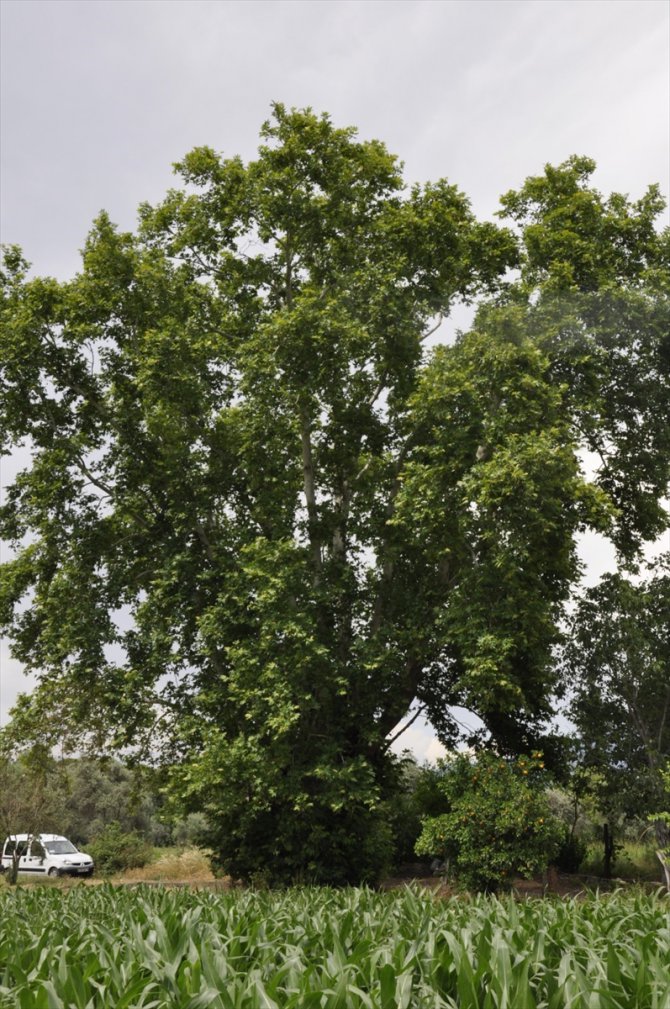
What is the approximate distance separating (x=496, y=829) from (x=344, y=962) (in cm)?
1198

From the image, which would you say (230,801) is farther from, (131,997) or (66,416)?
(131,997)

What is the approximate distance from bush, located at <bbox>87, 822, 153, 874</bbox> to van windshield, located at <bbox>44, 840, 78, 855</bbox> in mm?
792

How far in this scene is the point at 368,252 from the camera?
21203mm

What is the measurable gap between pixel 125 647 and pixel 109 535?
2916mm

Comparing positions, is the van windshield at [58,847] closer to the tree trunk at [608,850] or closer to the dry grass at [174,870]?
the dry grass at [174,870]

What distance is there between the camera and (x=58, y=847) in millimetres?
34500

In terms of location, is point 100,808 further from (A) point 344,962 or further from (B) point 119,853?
(A) point 344,962

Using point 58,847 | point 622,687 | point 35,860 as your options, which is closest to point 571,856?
point 622,687

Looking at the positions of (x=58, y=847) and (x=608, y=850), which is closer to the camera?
(x=608, y=850)

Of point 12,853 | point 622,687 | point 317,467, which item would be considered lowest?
point 12,853

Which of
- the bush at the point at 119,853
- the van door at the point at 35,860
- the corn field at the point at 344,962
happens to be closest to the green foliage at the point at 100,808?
the van door at the point at 35,860

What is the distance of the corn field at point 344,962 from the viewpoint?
13.9 feet

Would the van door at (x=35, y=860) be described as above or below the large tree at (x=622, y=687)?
below

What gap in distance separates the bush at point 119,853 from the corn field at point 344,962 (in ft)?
90.0
